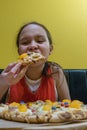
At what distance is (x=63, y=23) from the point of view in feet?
6.12

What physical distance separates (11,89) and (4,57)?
0.73 metres

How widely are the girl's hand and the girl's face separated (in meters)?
0.12

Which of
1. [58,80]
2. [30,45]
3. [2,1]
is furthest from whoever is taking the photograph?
[2,1]

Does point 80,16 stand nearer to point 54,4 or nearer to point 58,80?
point 54,4

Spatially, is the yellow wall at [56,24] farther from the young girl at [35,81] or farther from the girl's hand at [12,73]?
the girl's hand at [12,73]

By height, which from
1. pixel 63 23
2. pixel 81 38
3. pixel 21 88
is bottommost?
pixel 21 88

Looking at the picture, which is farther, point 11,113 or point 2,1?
point 2,1

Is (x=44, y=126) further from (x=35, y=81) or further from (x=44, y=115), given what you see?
(x=35, y=81)

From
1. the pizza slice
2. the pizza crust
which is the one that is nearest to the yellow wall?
the pizza slice

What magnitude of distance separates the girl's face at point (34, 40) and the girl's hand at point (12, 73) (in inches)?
4.8

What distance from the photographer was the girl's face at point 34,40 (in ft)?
3.53

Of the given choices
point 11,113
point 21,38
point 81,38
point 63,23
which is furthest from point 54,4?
point 11,113

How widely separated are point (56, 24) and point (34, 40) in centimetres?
80

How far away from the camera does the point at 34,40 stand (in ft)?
3.58
